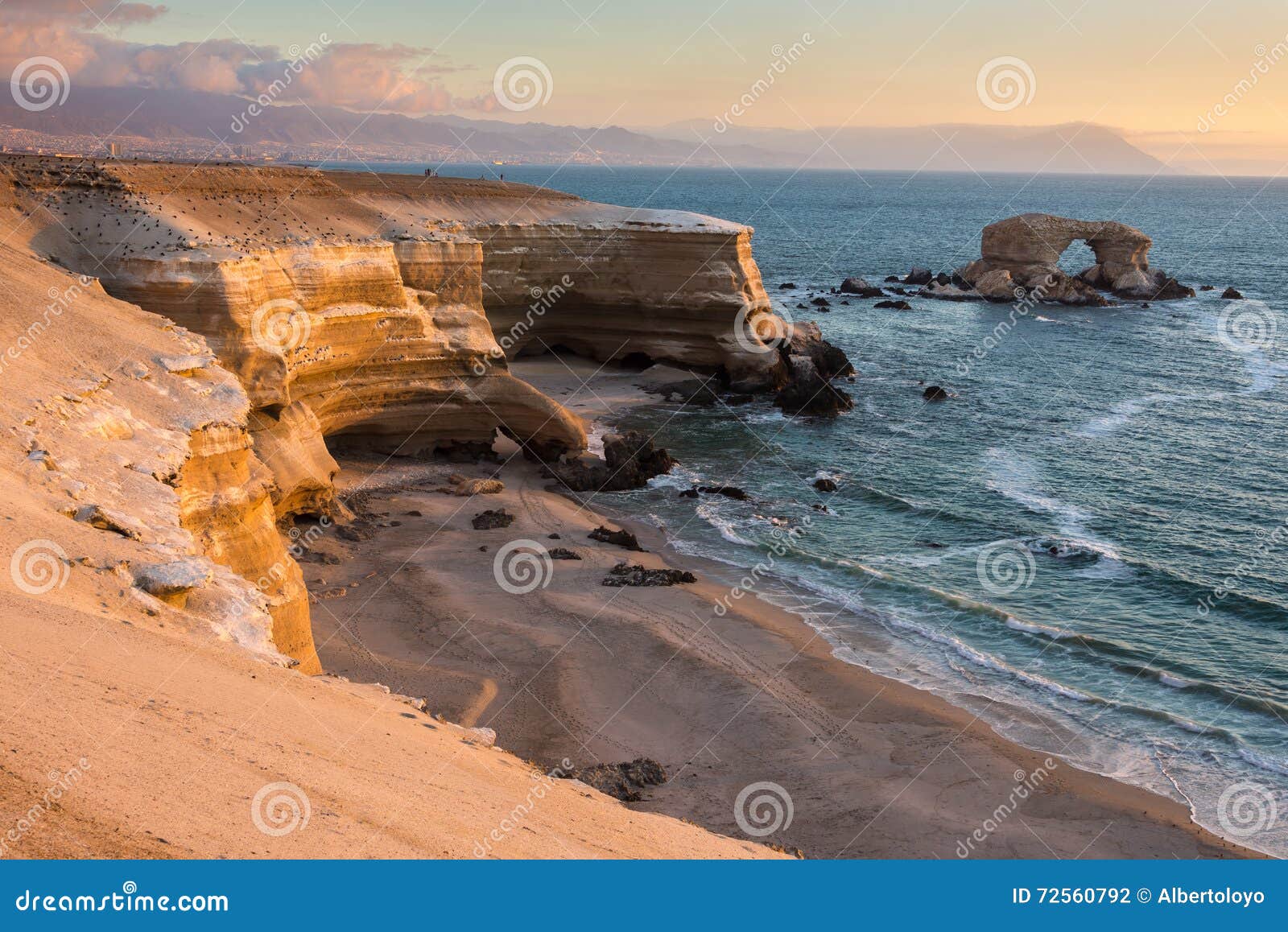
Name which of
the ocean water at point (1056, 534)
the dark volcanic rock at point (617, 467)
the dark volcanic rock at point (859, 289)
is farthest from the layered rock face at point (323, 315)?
Result: the dark volcanic rock at point (859, 289)

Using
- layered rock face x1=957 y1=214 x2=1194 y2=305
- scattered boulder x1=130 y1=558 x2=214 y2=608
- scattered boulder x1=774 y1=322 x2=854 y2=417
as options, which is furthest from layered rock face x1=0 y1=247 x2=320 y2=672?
layered rock face x1=957 y1=214 x2=1194 y2=305

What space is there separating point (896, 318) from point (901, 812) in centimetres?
5616

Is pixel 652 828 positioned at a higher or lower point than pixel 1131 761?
higher

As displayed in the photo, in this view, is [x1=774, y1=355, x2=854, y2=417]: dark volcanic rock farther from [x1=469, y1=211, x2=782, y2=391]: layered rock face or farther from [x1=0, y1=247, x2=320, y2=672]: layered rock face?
[x1=0, y1=247, x2=320, y2=672]: layered rock face

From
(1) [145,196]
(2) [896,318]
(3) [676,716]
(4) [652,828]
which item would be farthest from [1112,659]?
(2) [896,318]

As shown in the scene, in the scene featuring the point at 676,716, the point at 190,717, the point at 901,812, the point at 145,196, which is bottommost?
the point at 901,812

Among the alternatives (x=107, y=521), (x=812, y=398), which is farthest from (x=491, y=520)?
(x=812, y=398)

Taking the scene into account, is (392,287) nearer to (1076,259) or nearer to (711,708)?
(711,708)

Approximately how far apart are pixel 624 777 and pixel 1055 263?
73.1 m

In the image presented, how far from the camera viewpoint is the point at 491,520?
31016 mm

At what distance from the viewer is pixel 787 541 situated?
31875 millimetres

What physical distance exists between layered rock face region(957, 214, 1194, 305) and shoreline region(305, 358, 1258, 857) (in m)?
58.5

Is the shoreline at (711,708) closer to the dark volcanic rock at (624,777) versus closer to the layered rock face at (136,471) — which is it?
the dark volcanic rock at (624,777)

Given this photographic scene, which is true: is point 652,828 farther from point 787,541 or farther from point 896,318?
point 896,318
